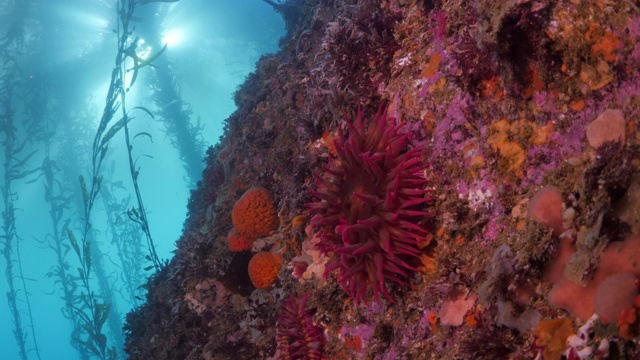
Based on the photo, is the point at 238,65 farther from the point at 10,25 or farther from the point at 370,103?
the point at 370,103

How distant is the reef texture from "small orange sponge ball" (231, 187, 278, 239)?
582 millimetres

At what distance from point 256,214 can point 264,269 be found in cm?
85

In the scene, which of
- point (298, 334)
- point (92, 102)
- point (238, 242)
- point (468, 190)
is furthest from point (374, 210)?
point (92, 102)

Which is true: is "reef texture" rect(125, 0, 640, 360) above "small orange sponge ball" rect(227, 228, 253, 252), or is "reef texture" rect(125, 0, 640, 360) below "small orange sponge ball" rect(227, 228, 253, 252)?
below

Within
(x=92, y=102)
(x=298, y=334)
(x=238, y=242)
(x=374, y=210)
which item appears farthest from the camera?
(x=92, y=102)

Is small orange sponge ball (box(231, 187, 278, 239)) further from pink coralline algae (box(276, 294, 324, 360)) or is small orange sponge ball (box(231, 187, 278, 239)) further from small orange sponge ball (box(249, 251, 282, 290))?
pink coralline algae (box(276, 294, 324, 360))

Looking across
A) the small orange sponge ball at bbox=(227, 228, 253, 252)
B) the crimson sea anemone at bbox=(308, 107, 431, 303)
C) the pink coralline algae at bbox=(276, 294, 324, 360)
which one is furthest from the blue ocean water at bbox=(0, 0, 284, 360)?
the crimson sea anemone at bbox=(308, 107, 431, 303)

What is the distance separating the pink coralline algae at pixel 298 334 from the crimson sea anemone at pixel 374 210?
3.04 feet

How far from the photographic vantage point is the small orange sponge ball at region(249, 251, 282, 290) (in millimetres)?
5918

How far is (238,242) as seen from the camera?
6.41 m

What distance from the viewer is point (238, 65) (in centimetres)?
5144

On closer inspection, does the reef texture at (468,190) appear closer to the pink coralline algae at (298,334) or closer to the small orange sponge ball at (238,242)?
the pink coralline algae at (298,334)

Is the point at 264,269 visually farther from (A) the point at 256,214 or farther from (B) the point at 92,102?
(B) the point at 92,102

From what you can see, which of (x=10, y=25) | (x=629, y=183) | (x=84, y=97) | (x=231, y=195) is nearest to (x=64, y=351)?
(x=84, y=97)
